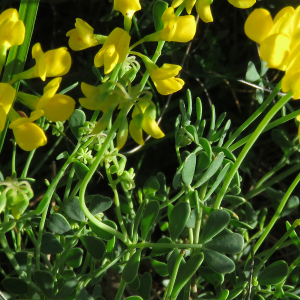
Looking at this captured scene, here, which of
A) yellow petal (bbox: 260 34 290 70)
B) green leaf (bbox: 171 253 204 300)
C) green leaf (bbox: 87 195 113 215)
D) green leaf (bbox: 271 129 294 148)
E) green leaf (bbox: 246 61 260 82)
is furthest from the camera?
green leaf (bbox: 271 129 294 148)

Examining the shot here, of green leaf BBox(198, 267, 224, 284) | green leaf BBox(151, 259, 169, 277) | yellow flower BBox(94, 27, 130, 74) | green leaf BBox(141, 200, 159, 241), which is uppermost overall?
yellow flower BBox(94, 27, 130, 74)

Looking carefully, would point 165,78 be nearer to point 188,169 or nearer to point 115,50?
point 115,50

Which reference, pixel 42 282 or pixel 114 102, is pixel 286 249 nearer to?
pixel 42 282

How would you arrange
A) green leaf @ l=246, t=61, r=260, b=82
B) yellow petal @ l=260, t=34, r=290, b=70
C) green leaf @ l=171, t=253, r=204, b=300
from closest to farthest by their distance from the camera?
yellow petal @ l=260, t=34, r=290, b=70
green leaf @ l=171, t=253, r=204, b=300
green leaf @ l=246, t=61, r=260, b=82

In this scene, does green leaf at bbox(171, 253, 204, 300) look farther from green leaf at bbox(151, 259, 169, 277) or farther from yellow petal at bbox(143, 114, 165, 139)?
yellow petal at bbox(143, 114, 165, 139)

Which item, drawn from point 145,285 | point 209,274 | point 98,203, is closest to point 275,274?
point 209,274

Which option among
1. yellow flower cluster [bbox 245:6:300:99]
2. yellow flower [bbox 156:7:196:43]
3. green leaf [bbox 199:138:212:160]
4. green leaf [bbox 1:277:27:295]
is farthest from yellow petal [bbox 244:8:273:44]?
green leaf [bbox 1:277:27:295]

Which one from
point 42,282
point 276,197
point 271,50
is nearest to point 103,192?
Result: point 276,197
